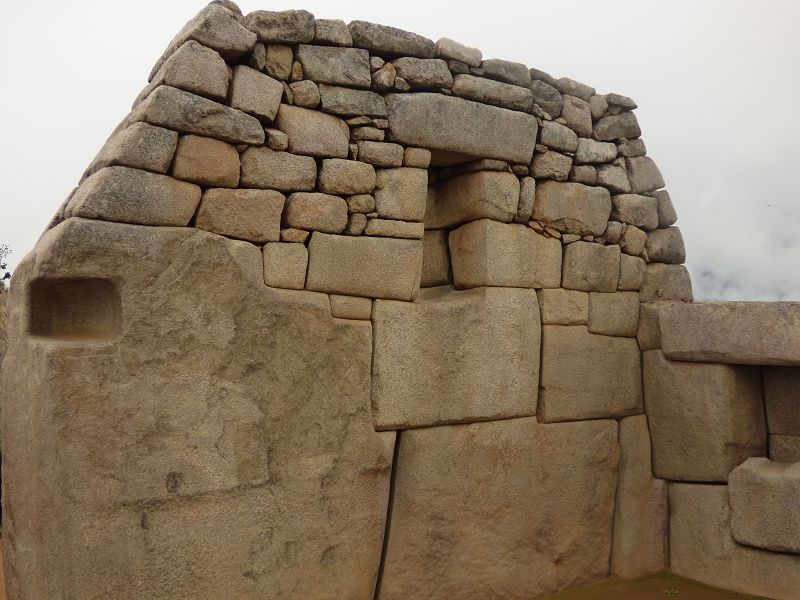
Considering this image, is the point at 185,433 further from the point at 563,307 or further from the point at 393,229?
the point at 563,307

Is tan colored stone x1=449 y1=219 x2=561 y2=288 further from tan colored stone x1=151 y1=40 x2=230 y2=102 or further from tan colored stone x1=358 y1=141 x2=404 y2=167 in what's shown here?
tan colored stone x1=151 y1=40 x2=230 y2=102

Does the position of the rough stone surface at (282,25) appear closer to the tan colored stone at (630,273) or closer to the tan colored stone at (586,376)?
the tan colored stone at (586,376)

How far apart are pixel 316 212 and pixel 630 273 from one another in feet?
7.32

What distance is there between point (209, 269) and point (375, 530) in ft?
5.07

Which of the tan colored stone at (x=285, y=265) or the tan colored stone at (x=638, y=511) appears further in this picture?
the tan colored stone at (x=638, y=511)

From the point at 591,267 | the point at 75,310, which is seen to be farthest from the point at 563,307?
the point at 75,310

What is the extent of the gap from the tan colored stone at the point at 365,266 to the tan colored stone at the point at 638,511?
1846mm

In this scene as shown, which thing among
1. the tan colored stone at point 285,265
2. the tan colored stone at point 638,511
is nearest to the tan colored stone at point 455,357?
the tan colored stone at point 285,265

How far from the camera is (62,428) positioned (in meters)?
2.92

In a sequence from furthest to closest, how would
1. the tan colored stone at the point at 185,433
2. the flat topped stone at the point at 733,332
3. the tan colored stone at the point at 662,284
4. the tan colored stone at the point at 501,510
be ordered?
the tan colored stone at the point at 662,284
the flat topped stone at the point at 733,332
the tan colored stone at the point at 501,510
the tan colored stone at the point at 185,433

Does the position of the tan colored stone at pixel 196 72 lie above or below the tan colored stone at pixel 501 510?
above

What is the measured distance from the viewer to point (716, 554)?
4.46 meters

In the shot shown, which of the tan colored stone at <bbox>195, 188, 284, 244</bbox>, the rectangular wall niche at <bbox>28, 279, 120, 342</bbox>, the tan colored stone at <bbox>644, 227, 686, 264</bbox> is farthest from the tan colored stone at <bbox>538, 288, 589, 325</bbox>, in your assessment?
the rectangular wall niche at <bbox>28, 279, 120, 342</bbox>

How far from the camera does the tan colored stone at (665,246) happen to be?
488 cm
